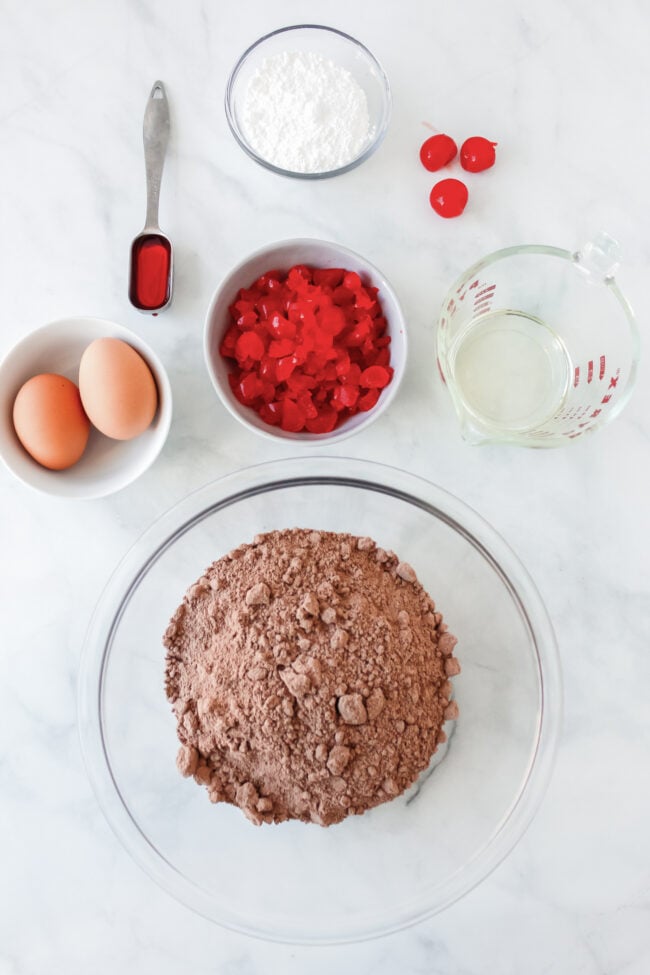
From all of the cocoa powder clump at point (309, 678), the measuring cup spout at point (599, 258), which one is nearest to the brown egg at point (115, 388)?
the cocoa powder clump at point (309, 678)

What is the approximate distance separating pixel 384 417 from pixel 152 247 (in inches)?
18.0

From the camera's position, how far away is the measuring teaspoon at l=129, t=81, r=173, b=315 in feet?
4.04

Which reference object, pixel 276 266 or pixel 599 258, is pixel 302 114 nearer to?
pixel 276 266

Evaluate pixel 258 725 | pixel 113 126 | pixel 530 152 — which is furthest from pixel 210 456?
pixel 530 152

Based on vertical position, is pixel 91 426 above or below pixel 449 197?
below

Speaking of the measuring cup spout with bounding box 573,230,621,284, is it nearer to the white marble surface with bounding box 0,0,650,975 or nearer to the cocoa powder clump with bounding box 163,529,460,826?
the white marble surface with bounding box 0,0,650,975

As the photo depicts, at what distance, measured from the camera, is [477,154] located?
1.24 m

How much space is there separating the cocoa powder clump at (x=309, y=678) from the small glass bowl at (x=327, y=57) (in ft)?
2.00

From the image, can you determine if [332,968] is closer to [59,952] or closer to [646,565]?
[59,952]

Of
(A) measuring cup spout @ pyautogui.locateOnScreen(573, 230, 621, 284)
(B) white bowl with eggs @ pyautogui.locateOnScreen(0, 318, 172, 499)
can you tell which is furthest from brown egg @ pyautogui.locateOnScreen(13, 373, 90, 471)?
(A) measuring cup spout @ pyautogui.locateOnScreen(573, 230, 621, 284)

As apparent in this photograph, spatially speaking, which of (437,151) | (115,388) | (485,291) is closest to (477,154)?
(437,151)

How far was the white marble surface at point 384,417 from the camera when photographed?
1.24m

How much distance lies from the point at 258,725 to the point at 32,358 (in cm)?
64

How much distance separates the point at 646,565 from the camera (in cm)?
128
